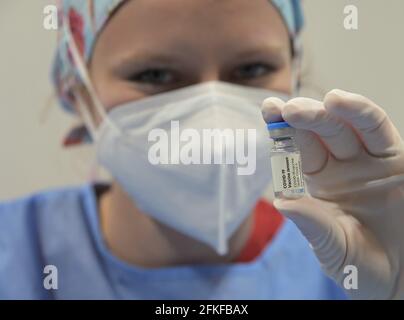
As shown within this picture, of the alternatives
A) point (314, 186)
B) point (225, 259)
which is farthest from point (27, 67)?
point (314, 186)

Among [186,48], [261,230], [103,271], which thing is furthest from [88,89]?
[261,230]

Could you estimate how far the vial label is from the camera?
18.3 inches

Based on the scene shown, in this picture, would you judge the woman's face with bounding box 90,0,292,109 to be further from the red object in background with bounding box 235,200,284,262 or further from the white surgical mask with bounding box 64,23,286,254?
the red object in background with bounding box 235,200,284,262

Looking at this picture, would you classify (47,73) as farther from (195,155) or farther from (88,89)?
(195,155)

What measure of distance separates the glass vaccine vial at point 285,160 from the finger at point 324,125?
0.05 ft

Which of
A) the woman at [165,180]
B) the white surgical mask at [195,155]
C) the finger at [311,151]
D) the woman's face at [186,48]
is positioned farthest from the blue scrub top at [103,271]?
the finger at [311,151]

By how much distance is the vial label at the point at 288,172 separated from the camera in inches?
18.3

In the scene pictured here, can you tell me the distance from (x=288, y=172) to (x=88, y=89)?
460mm

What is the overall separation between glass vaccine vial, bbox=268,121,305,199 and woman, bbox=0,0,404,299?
0.45 feet

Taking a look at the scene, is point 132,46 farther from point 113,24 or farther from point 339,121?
point 339,121

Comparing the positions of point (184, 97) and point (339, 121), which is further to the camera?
point (184, 97)

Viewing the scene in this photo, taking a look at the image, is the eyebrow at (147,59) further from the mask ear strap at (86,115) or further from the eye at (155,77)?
the mask ear strap at (86,115)
